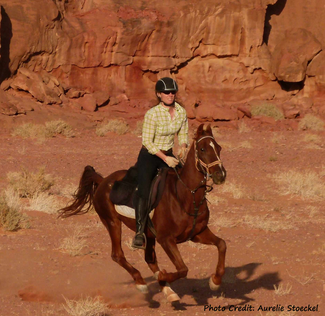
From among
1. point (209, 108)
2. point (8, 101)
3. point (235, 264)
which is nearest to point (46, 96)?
point (8, 101)

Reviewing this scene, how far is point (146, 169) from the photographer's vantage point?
24.3 ft

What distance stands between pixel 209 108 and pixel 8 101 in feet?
32.4

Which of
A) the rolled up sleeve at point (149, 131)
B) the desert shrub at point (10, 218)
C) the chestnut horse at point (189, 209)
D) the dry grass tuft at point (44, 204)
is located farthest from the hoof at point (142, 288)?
the dry grass tuft at point (44, 204)

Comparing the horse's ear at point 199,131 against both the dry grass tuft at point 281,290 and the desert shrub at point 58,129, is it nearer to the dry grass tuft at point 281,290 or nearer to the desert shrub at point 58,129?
the dry grass tuft at point 281,290

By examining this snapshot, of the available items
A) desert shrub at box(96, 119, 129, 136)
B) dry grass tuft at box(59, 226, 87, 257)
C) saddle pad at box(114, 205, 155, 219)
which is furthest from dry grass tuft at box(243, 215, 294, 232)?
desert shrub at box(96, 119, 129, 136)

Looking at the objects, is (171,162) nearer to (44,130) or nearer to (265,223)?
(265,223)

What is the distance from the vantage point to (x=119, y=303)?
7750 mm

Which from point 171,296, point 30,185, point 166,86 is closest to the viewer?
point 171,296

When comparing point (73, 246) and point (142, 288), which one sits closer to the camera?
point (142, 288)

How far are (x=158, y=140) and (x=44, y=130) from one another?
67.1ft

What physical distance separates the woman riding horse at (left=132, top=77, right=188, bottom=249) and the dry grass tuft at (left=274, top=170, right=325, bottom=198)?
8792 millimetres

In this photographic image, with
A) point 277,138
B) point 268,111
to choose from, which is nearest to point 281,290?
point 277,138

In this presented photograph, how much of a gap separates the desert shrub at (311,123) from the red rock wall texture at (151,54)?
3.11 meters

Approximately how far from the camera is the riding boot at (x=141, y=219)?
7.30 metres
